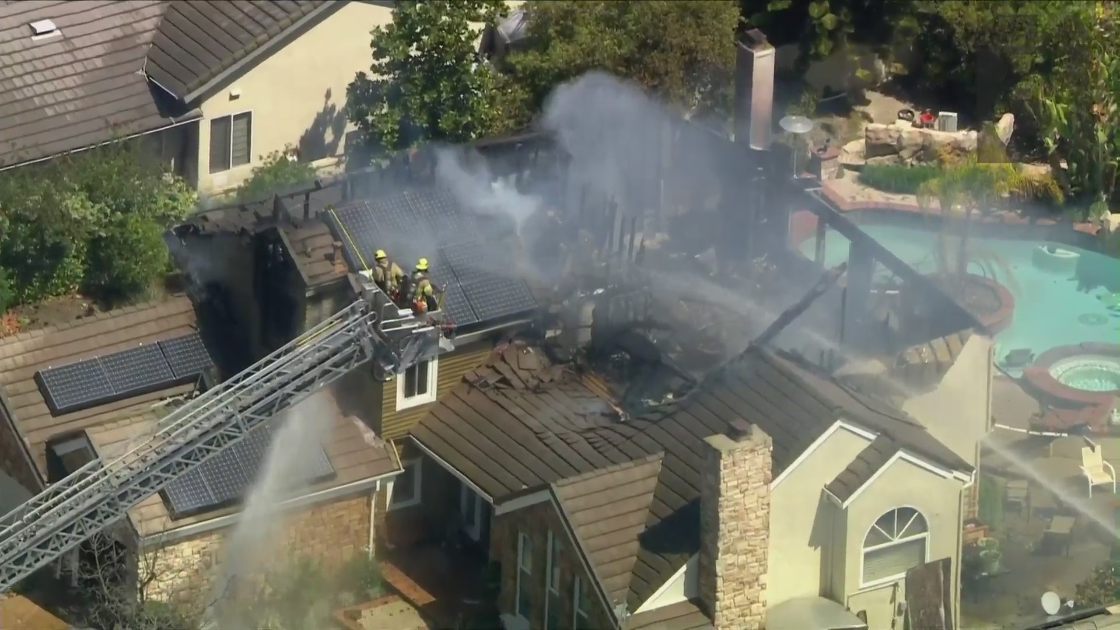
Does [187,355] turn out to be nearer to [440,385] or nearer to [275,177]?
[440,385]

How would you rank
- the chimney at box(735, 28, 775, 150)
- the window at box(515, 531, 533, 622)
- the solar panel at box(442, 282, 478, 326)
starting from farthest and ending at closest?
1. the chimney at box(735, 28, 775, 150)
2. the solar panel at box(442, 282, 478, 326)
3. the window at box(515, 531, 533, 622)

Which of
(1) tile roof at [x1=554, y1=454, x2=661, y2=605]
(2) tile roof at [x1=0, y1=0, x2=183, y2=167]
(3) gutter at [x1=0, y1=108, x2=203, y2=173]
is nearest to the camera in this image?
(1) tile roof at [x1=554, y1=454, x2=661, y2=605]

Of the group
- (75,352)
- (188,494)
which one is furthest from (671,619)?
(75,352)

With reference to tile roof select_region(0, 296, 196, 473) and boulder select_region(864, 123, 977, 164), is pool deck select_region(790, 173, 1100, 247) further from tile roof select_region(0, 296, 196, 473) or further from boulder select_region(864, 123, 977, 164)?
tile roof select_region(0, 296, 196, 473)

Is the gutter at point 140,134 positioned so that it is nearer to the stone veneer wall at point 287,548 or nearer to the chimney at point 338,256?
the chimney at point 338,256

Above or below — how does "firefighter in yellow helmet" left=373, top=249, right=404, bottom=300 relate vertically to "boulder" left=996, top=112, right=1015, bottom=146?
above

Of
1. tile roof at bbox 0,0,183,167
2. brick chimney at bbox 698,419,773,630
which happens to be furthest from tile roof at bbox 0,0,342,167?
brick chimney at bbox 698,419,773,630

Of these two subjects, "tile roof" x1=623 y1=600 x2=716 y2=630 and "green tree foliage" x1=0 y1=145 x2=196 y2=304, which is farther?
"green tree foliage" x1=0 y1=145 x2=196 y2=304

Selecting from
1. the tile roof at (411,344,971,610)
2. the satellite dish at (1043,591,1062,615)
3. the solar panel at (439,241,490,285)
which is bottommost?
the satellite dish at (1043,591,1062,615)
